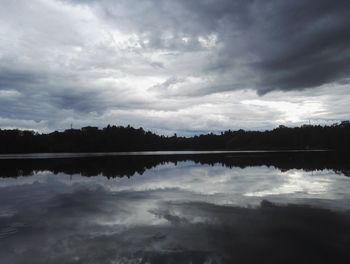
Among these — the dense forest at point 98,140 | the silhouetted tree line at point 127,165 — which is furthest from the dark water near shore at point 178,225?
the dense forest at point 98,140

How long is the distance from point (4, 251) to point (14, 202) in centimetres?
1169

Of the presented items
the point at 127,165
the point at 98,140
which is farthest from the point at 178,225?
the point at 98,140

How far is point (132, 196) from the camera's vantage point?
25.0m

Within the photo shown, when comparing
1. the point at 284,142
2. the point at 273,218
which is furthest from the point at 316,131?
the point at 273,218

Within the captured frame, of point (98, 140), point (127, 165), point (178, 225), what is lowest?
point (178, 225)

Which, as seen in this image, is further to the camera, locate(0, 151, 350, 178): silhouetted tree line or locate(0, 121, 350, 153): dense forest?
locate(0, 121, 350, 153): dense forest

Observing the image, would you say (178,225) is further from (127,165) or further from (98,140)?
(98,140)

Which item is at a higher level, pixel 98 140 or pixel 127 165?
pixel 98 140

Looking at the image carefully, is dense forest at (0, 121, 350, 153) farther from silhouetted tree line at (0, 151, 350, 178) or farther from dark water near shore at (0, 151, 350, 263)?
dark water near shore at (0, 151, 350, 263)

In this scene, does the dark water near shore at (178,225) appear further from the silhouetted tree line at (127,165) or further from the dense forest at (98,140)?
the dense forest at (98,140)

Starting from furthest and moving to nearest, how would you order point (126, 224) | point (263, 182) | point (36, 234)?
point (263, 182) → point (126, 224) → point (36, 234)

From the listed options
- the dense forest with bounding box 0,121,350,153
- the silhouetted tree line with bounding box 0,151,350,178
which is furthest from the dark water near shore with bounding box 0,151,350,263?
the dense forest with bounding box 0,121,350,153

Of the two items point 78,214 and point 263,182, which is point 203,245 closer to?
point 78,214

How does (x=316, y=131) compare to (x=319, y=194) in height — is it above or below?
above
